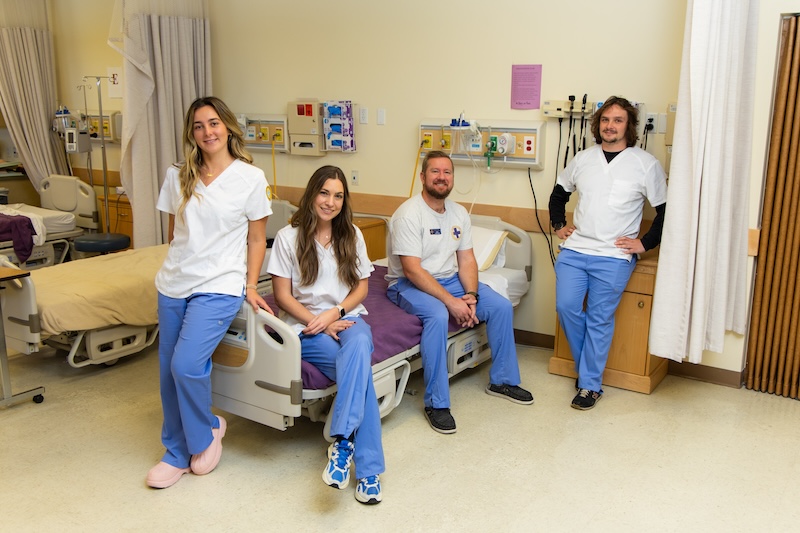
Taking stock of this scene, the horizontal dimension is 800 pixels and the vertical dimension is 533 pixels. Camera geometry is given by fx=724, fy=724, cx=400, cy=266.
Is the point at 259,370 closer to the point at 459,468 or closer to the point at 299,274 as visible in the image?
the point at 299,274

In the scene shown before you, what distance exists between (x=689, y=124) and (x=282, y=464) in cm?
232

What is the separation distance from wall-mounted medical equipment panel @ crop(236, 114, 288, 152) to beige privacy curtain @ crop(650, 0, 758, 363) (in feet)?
9.21

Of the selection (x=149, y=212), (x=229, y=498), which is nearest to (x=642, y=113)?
(x=229, y=498)

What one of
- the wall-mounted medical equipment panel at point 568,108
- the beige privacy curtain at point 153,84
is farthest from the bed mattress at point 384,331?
the beige privacy curtain at point 153,84

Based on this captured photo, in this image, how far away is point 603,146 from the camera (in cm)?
366

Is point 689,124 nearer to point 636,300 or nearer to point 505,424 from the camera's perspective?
point 636,300

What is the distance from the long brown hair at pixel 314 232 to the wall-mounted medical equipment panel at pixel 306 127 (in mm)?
1967

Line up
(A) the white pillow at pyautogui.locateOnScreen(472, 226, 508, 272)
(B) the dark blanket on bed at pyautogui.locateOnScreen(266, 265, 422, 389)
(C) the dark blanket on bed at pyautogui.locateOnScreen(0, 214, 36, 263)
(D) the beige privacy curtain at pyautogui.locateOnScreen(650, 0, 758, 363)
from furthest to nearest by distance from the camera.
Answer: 1. (C) the dark blanket on bed at pyautogui.locateOnScreen(0, 214, 36, 263)
2. (A) the white pillow at pyautogui.locateOnScreen(472, 226, 508, 272)
3. (D) the beige privacy curtain at pyautogui.locateOnScreen(650, 0, 758, 363)
4. (B) the dark blanket on bed at pyautogui.locateOnScreen(266, 265, 422, 389)

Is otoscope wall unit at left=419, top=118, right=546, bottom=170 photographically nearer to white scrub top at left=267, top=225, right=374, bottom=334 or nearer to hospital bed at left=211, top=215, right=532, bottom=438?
hospital bed at left=211, top=215, right=532, bottom=438

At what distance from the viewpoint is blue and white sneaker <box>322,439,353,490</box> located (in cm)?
260

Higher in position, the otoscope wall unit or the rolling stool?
the otoscope wall unit

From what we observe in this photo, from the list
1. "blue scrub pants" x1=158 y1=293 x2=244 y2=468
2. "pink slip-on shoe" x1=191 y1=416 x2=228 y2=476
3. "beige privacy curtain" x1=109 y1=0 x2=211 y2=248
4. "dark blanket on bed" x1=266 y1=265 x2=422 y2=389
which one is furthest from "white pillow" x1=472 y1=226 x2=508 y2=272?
"beige privacy curtain" x1=109 y1=0 x2=211 y2=248

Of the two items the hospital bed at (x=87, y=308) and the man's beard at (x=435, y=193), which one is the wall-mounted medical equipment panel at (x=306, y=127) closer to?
the hospital bed at (x=87, y=308)

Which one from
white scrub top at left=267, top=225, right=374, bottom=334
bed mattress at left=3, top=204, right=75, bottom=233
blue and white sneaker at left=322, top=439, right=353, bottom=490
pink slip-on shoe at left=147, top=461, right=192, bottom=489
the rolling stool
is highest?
white scrub top at left=267, top=225, right=374, bottom=334
